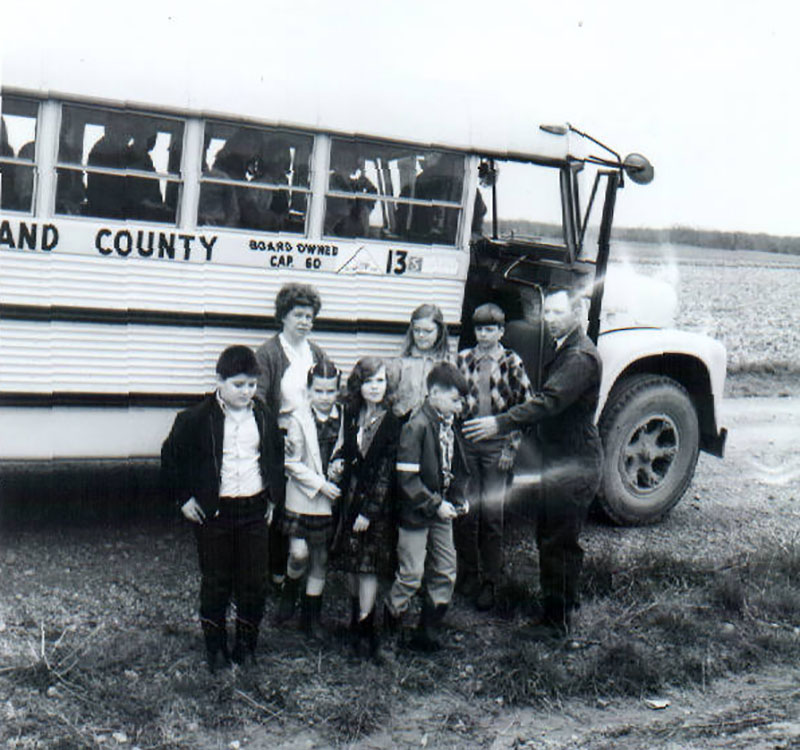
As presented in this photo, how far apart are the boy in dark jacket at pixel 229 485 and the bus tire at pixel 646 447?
9.08ft

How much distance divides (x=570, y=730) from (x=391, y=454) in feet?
4.06

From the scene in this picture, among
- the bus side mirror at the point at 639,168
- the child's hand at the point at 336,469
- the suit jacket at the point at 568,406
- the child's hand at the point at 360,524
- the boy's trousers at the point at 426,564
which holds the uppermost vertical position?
the bus side mirror at the point at 639,168

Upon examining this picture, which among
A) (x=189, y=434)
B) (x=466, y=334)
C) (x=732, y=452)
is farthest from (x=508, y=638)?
(x=732, y=452)

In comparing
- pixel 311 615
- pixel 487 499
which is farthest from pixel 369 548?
pixel 487 499

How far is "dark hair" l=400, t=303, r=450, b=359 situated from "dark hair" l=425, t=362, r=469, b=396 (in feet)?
1.90

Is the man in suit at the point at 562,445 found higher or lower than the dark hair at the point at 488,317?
lower

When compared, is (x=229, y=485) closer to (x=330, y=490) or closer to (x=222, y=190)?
(x=330, y=490)

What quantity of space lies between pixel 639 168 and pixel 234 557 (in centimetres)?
310

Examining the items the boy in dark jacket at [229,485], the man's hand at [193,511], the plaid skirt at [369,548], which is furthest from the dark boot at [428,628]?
the man's hand at [193,511]

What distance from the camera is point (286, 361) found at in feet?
14.5

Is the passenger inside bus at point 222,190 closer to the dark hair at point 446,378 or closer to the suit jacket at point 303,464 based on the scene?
the suit jacket at point 303,464

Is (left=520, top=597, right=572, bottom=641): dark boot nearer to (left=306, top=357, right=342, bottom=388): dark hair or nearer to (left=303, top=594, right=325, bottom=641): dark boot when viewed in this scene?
(left=303, top=594, right=325, bottom=641): dark boot

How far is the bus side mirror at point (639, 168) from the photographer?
209 inches

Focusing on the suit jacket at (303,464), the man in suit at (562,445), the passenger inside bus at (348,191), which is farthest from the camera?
the passenger inside bus at (348,191)
